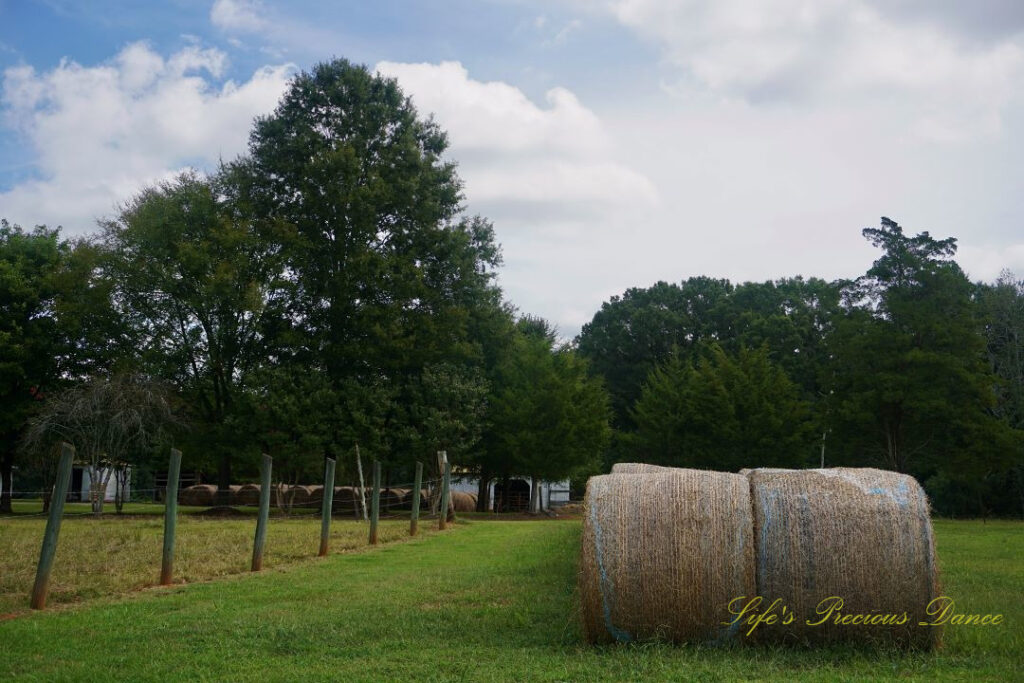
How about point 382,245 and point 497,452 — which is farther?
point 497,452

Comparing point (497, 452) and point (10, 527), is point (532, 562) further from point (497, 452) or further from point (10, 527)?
point (497, 452)

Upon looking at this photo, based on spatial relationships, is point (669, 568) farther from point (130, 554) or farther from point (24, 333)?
point (24, 333)

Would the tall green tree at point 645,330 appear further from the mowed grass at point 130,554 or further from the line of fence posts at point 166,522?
the line of fence posts at point 166,522

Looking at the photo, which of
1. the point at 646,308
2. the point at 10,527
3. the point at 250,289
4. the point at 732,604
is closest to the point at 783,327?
the point at 646,308

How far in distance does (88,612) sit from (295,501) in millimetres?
30828

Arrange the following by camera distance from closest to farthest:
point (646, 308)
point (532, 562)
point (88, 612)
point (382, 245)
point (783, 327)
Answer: point (88, 612)
point (532, 562)
point (382, 245)
point (783, 327)
point (646, 308)

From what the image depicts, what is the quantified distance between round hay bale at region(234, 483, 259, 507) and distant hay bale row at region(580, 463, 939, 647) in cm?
3174

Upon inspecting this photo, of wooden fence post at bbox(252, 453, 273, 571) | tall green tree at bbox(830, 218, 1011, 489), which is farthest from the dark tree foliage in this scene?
wooden fence post at bbox(252, 453, 273, 571)

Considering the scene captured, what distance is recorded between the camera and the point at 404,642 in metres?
7.48

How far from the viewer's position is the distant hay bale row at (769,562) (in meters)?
7.11

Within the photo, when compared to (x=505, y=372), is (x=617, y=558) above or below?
below

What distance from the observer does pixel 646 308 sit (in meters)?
65.2

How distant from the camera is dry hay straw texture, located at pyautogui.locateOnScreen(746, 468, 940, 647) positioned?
23.2ft

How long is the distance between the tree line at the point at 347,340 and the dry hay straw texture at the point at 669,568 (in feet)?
89.2
